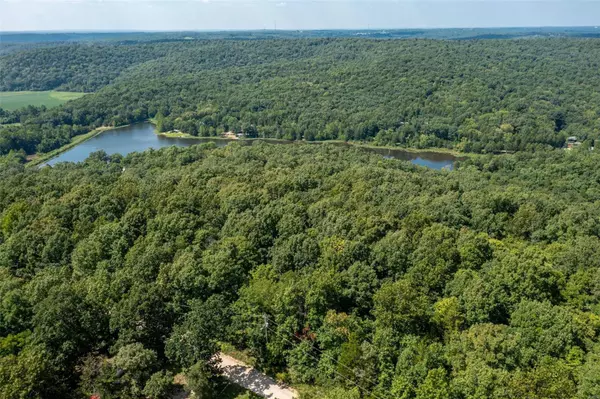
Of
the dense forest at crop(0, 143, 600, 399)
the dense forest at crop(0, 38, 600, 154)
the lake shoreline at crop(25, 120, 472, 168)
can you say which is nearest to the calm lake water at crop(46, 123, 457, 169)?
the lake shoreline at crop(25, 120, 472, 168)

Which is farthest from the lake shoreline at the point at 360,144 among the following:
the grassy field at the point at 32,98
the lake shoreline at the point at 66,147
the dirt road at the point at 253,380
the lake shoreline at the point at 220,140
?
the dirt road at the point at 253,380

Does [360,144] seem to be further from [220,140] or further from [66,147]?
[66,147]

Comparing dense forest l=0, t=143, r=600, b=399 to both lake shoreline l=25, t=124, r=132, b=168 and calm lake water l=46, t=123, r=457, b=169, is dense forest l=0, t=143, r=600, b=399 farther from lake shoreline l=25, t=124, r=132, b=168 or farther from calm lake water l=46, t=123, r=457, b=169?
lake shoreline l=25, t=124, r=132, b=168

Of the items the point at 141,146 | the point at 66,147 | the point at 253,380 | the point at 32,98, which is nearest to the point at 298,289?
the point at 253,380

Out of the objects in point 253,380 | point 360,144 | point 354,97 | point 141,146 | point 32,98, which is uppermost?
point 354,97

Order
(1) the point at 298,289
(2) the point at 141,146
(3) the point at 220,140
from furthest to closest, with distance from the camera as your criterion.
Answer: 1. (3) the point at 220,140
2. (2) the point at 141,146
3. (1) the point at 298,289
